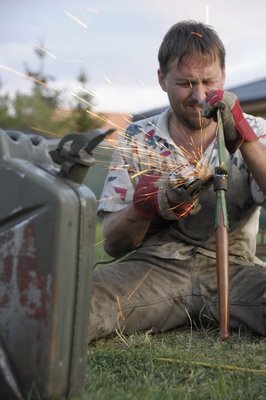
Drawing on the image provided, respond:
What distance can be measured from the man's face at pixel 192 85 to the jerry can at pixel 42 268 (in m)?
1.53

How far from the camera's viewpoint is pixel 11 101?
33.6m

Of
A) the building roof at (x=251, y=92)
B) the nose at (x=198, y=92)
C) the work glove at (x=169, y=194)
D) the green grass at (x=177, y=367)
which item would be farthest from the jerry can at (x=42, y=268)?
the building roof at (x=251, y=92)

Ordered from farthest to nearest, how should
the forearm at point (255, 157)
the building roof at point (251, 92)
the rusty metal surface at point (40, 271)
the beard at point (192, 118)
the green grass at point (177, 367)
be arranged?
the building roof at point (251, 92) → the beard at point (192, 118) → the forearm at point (255, 157) → the green grass at point (177, 367) → the rusty metal surface at point (40, 271)

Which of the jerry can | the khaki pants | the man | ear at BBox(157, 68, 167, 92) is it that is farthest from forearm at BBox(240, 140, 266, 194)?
the jerry can

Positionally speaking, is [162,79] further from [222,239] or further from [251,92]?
[251,92]

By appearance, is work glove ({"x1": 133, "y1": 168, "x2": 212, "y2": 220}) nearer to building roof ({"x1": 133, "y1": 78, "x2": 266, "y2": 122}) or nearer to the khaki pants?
the khaki pants

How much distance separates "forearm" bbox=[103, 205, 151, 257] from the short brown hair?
77 centimetres

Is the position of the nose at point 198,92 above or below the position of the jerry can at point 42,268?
above

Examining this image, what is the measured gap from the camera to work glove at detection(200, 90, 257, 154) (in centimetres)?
305

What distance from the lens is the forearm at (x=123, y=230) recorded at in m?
3.36

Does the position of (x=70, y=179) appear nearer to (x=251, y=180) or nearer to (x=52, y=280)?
(x=52, y=280)

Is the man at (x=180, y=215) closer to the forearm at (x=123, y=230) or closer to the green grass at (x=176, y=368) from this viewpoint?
the forearm at (x=123, y=230)

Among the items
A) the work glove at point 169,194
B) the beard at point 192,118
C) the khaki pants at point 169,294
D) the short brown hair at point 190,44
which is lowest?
the khaki pants at point 169,294

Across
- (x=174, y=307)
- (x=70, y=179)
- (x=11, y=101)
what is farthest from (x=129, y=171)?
(x=11, y=101)
